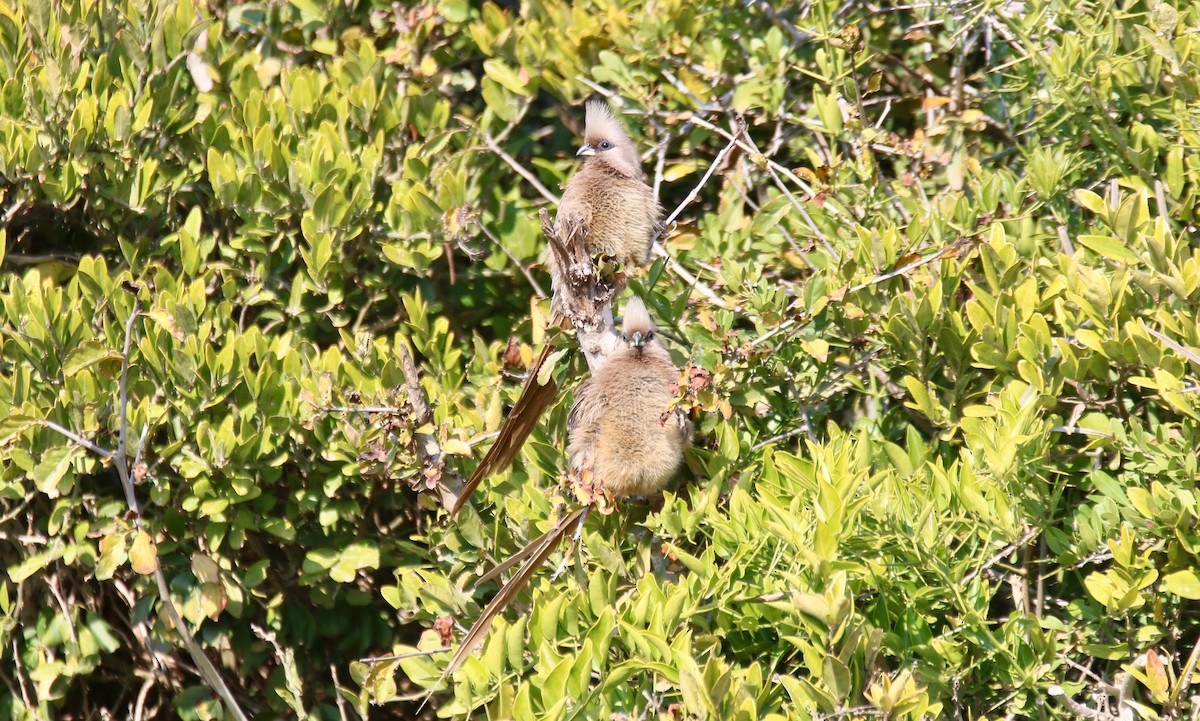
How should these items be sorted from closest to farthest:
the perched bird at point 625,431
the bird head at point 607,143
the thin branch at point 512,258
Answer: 1. the perched bird at point 625,431
2. the bird head at point 607,143
3. the thin branch at point 512,258

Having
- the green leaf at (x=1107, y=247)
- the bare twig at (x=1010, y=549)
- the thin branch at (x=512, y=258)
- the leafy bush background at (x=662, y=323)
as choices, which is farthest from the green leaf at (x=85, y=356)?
the green leaf at (x=1107, y=247)

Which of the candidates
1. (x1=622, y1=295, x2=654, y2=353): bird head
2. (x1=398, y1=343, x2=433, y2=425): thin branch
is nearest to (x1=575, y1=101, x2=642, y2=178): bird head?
(x1=622, y1=295, x2=654, y2=353): bird head

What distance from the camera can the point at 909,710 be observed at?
2.00 metres

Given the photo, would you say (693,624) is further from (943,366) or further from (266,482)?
(266,482)

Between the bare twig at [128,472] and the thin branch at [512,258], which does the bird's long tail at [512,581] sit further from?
the thin branch at [512,258]

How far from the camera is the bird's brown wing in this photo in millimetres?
2710

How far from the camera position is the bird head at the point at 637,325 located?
272cm

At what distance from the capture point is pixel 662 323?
2982mm

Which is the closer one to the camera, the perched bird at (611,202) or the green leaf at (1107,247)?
the green leaf at (1107,247)

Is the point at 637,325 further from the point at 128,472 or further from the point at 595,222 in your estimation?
the point at 128,472

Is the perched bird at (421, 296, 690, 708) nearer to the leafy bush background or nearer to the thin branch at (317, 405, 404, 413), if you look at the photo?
the leafy bush background

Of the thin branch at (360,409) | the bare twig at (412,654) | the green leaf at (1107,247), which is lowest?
the bare twig at (412,654)

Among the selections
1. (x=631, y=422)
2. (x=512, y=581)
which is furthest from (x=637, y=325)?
(x=512, y=581)

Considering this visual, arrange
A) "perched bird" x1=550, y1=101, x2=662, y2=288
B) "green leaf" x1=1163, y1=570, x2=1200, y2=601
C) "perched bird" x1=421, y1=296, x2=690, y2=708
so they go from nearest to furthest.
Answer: "green leaf" x1=1163, y1=570, x2=1200, y2=601
"perched bird" x1=421, y1=296, x2=690, y2=708
"perched bird" x1=550, y1=101, x2=662, y2=288
